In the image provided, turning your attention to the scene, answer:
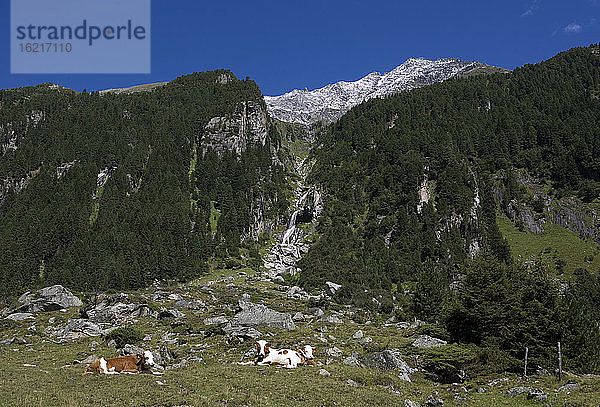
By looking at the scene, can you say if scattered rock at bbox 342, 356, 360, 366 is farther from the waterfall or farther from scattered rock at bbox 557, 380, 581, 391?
the waterfall

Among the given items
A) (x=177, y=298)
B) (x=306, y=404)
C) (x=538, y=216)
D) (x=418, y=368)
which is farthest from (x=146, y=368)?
(x=538, y=216)

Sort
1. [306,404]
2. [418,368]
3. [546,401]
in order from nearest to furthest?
1. [306,404]
2. [546,401]
3. [418,368]

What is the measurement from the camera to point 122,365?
2000 centimetres

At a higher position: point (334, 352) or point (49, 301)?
point (334, 352)

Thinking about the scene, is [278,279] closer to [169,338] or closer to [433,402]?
[169,338]

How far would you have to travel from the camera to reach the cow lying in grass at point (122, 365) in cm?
1961

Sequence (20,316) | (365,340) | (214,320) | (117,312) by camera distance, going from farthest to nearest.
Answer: (117,312), (20,316), (214,320), (365,340)

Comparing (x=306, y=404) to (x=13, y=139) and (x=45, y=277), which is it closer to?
(x=45, y=277)

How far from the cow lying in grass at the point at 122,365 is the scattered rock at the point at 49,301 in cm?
5061

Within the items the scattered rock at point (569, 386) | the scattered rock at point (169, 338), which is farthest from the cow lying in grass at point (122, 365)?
the scattered rock at point (569, 386)

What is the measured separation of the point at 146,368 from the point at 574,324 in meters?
28.8

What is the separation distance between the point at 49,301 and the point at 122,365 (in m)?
51.8

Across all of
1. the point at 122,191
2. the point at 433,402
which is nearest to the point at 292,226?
the point at 122,191

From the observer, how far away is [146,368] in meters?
20.5
